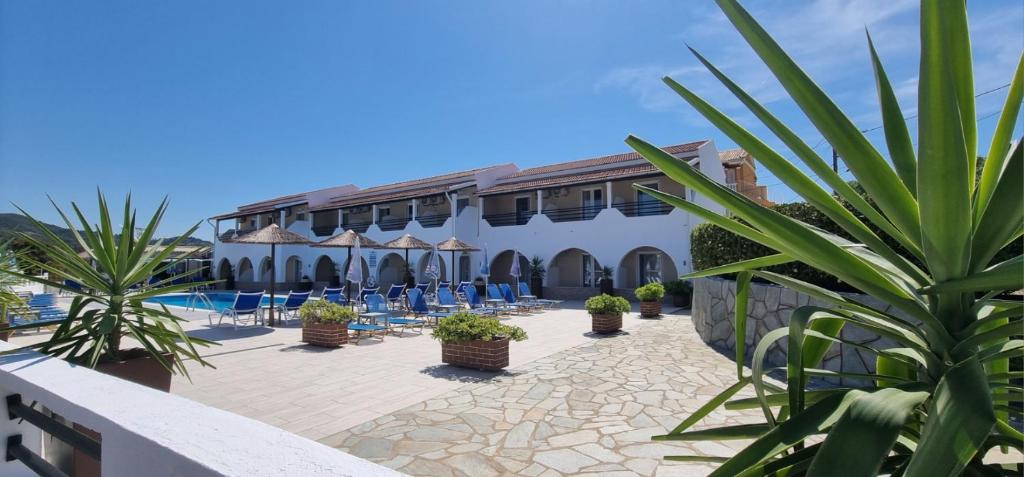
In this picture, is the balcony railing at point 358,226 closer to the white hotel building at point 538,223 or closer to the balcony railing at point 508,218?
the white hotel building at point 538,223

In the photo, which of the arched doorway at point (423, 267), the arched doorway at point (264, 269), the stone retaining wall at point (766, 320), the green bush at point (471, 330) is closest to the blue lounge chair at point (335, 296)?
the green bush at point (471, 330)

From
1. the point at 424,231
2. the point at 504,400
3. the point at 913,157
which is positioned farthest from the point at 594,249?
the point at 913,157

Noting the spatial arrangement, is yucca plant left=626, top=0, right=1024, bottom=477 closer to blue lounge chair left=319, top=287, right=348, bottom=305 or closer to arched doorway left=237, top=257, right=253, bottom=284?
blue lounge chair left=319, top=287, right=348, bottom=305

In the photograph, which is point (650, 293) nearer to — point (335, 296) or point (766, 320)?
point (766, 320)

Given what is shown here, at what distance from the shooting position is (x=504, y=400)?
5.88 metres

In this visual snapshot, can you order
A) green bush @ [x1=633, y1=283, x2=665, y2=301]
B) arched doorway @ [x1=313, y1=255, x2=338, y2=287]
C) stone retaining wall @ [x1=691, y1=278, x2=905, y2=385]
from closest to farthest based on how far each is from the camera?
1. stone retaining wall @ [x1=691, y1=278, x2=905, y2=385]
2. green bush @ [x1=633, y1=283, x2=665, y2=301]
3. arched doorway @ [x1=313, y1=255, x2=338, y2=287]

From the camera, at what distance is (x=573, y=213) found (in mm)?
22688

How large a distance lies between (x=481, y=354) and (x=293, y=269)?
2893 centimetres

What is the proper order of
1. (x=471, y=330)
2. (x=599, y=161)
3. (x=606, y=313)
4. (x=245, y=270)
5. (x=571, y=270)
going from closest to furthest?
(x=471, y=330) → (x=606, y=313) → (x=571, y=270) → (x=599, y=161) → (x=245, y=270)

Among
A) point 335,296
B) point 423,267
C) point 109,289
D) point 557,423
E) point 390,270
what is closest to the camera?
point 109,289

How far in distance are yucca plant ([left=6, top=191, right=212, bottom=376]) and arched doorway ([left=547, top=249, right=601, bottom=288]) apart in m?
19.3

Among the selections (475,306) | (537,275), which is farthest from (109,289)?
(537,275)

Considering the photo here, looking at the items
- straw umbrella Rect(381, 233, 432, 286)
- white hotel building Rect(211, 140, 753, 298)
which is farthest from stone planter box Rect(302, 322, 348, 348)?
white hotel building Rect(211, 140, 753, 298)

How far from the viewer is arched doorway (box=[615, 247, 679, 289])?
69.2 feet
